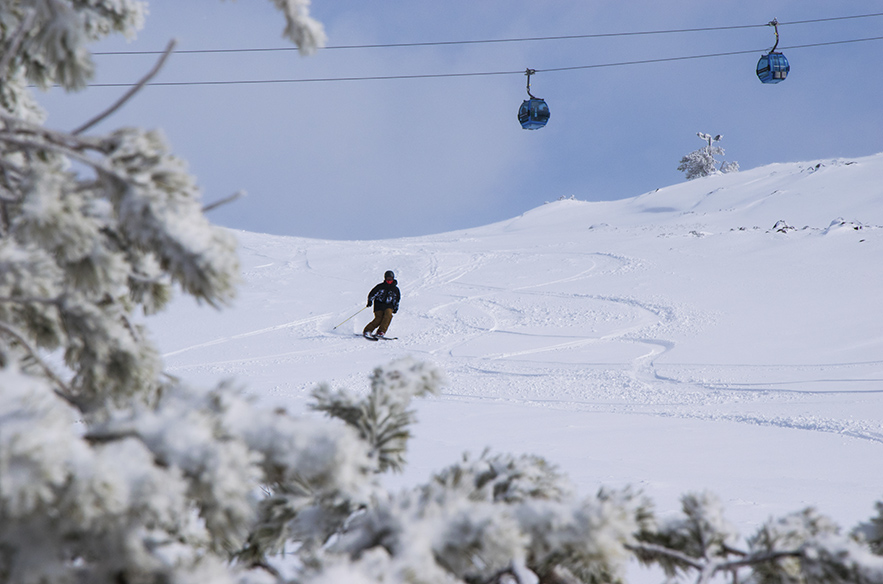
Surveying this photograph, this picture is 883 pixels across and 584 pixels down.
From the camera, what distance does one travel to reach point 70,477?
1.03 metres

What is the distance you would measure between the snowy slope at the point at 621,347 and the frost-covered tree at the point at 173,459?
776 mm

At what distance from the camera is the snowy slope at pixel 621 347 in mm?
5582

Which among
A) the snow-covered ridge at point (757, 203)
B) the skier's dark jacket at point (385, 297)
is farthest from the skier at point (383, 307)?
the snow-covered ridge at point (757, 203)

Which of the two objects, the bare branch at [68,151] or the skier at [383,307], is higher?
the bare branch at [68,151]

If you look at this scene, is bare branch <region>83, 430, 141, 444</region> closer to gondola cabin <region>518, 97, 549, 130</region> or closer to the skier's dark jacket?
the skier's dark jacket

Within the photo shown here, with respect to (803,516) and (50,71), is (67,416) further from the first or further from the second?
(803,516)

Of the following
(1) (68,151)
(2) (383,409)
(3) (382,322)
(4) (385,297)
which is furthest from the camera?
(4) (385,297)

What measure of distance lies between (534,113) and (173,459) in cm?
1809

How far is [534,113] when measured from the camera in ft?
59.1

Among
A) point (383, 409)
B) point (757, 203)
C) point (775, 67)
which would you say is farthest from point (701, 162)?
point (383, 409)

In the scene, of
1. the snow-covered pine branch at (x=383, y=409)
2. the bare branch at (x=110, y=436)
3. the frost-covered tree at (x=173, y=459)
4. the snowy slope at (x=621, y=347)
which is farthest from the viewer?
the snowy slope at (x=621, y=347)

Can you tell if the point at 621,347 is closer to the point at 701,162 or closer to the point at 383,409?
the point at 383,409

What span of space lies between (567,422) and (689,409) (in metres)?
1.86

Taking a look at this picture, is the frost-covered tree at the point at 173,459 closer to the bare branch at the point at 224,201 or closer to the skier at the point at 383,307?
the bare branch at the point at 224,201
